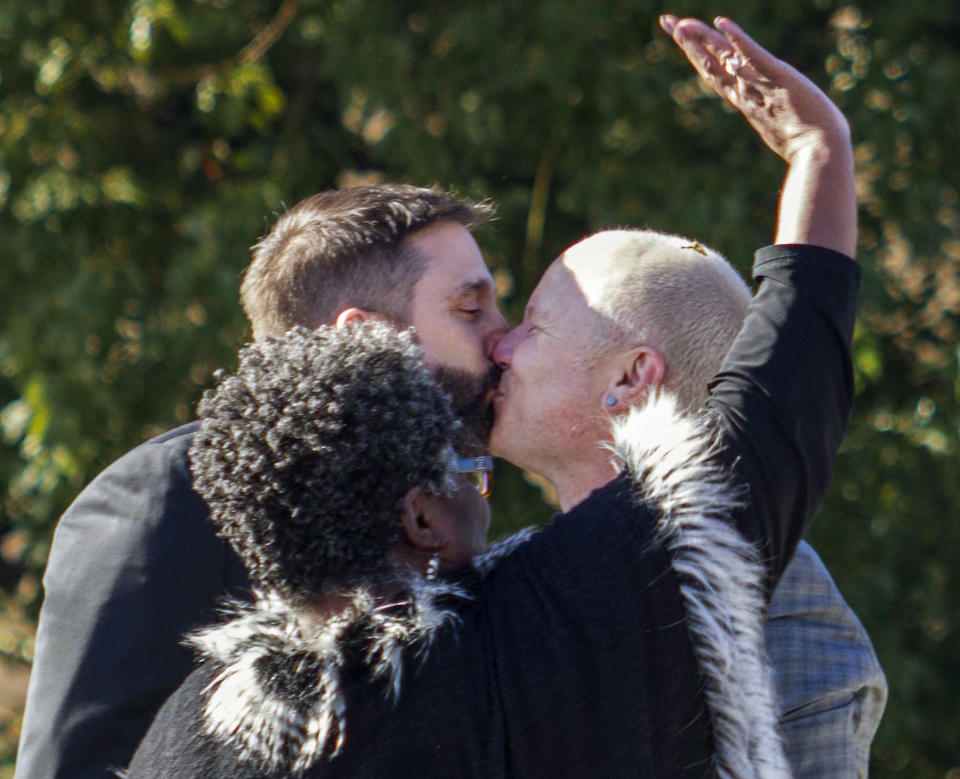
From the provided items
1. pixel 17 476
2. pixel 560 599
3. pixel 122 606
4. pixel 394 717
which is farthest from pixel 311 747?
pixel 17 476

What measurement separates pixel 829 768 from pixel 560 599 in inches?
30.5

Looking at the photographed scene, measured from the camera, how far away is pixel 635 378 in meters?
2.04

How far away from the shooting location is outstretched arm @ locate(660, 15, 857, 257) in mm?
1644

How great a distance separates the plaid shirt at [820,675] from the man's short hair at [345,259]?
0.86 m

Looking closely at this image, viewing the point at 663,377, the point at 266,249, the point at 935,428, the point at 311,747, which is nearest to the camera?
the point at 311,747

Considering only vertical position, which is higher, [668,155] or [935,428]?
[668,155]

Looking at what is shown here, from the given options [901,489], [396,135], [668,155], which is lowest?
[901,489]

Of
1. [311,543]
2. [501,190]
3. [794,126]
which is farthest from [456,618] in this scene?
[501,190]

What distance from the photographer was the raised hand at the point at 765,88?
5.55 feet

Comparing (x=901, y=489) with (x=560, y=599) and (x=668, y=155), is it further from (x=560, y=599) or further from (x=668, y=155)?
(x=560, y=599)

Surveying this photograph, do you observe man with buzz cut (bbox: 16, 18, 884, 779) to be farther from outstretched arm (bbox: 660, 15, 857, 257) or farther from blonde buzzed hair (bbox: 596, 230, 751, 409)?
outstretched arm (bbox: 660, 15, 857, 257)

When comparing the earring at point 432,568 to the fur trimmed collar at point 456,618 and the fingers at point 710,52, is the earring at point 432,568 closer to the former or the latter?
the fur trimmed collar at point 456,618

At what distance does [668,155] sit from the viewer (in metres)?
4.20

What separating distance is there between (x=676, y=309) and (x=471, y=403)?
39cm
